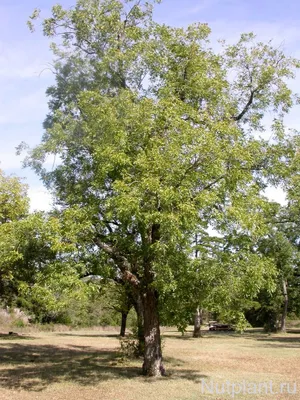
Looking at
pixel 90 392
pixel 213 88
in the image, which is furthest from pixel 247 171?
pixel 90 392

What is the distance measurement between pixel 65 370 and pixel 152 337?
4.02m

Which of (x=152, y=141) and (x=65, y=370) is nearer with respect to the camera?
(x=152, y=141)

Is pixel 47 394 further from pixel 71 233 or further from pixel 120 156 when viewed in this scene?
pixel 120 156

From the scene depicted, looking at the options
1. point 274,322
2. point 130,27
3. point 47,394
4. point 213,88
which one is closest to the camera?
point 47,394

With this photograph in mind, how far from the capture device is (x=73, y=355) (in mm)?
19969

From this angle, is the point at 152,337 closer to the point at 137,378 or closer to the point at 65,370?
the point at 137,378

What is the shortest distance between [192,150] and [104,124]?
2613mm

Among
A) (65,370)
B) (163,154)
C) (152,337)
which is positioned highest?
(163,154)

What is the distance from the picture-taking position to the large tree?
1034 cm

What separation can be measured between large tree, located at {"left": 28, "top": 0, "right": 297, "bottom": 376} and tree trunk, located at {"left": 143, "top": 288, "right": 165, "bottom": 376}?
3 centimetres

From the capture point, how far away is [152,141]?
1079cm

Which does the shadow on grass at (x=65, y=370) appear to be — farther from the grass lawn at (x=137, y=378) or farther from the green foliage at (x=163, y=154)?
the green foliage at (x=163, y=154)

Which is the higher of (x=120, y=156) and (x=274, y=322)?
(x=120, y=156)

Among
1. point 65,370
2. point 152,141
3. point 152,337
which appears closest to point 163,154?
point 152,141
